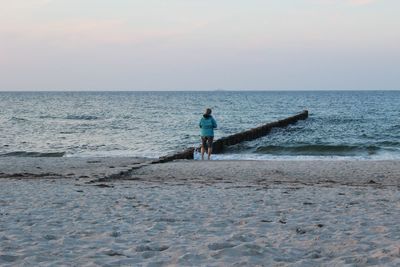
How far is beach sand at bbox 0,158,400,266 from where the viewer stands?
556cm

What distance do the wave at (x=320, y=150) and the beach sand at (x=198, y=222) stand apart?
985cm

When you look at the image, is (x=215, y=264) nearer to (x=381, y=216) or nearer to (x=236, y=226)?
(x=236, y=226)

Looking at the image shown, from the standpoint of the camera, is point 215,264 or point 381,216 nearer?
point 215,264

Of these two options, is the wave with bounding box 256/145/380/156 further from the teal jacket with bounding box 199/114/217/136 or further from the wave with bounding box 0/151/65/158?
the wave with bounding box 0/151/65/158

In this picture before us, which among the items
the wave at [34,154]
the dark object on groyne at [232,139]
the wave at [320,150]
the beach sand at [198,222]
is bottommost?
the wave at [34,154]

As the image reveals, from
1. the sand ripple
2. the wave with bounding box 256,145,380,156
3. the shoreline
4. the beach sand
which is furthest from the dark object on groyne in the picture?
the sand ripple

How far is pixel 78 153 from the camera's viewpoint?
23297 millimetres

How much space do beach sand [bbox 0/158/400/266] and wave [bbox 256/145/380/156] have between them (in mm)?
9848

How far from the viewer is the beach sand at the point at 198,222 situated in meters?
5.56

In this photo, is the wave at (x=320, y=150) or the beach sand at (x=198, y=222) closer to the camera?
the beach sand at (x=198, y=222)

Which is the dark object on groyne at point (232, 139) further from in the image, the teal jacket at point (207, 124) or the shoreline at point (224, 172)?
the shoreline at point (224, 172)

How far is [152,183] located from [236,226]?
4.96 meters

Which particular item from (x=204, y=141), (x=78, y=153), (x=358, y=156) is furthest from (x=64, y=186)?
(x=358, y=156)

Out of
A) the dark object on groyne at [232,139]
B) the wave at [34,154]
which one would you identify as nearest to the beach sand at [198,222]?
the dark object on groyne at [232,139]
